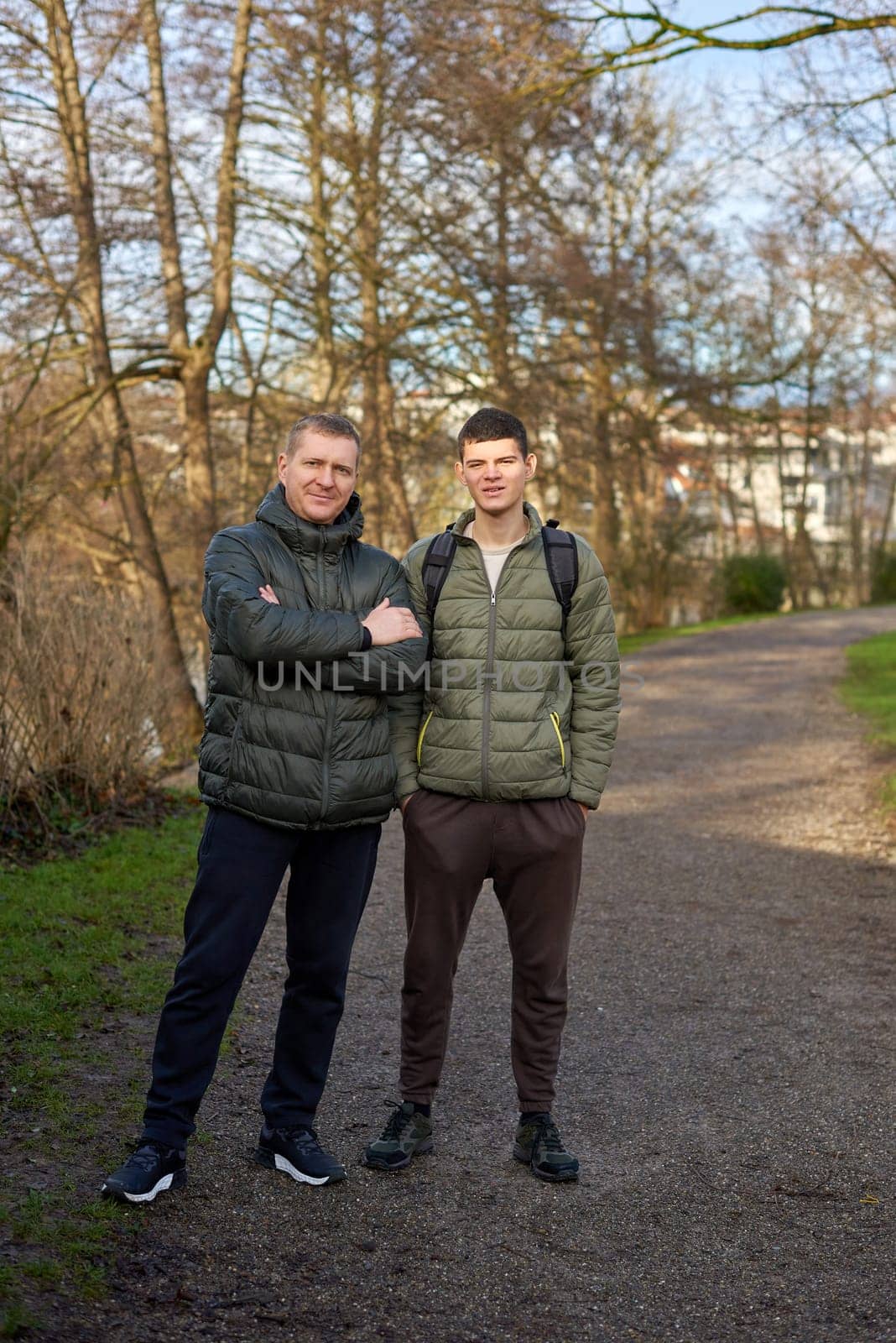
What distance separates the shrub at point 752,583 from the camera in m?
30.2

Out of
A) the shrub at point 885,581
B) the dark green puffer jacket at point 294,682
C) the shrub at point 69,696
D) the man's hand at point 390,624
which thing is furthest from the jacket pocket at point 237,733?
the shrub at point 885,581

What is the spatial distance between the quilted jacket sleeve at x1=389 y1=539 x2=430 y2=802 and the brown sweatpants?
0.21 ft

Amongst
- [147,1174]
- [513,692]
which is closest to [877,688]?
[513,692]

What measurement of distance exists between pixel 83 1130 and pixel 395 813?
6.09m

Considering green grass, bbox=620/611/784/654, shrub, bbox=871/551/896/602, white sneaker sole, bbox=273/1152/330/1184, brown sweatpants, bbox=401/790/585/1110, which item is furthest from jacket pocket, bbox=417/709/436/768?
shrub, bbox=871/551/896/602

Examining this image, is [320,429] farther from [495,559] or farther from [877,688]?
[877,688]

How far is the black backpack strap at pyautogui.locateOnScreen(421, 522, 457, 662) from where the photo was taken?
12.6 feet

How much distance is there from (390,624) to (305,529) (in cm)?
35

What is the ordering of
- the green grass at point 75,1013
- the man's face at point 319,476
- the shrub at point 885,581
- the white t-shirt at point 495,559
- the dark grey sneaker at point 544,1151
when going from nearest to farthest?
the green grass at point 75,1013
the man's face at point 319,476
the dark grey sneaker at point 544,1151
the white t-shirt at point 495,559
the shrub at point 885,581

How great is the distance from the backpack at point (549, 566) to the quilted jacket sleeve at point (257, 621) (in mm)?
358

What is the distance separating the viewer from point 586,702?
12.6ft

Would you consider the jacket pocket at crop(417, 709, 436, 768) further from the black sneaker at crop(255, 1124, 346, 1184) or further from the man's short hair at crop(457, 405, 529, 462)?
the black sneaker at crop(255, 1124, 346, 1184)

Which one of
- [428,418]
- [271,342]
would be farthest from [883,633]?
[271,342]

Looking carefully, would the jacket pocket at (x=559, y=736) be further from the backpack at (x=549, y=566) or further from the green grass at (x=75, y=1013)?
the green grass at (x=75, y=1013)
